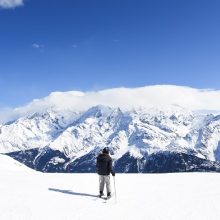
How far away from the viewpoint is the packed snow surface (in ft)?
59.1

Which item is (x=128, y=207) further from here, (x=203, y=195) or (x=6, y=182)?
(x=6, y=182)

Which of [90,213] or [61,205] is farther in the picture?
[61,205]

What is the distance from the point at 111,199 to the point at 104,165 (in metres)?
1.90

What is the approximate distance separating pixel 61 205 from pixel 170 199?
588cm

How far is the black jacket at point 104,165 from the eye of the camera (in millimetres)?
23312

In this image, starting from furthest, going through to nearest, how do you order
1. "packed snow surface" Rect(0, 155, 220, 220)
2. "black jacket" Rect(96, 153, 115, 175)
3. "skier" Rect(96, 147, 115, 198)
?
"black jacket" Rect(96, 153, 115, 175) < "skier" Rect(96, 147, 115, 198) < "packed snow surface" Rect(0, 155, 220, 220)

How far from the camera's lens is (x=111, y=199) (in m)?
22.5

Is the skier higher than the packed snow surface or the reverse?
higher

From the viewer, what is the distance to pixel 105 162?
77.4 ft

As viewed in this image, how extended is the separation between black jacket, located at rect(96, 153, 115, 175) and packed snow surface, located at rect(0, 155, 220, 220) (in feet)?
4.36

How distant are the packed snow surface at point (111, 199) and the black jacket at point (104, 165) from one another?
4.36 feet

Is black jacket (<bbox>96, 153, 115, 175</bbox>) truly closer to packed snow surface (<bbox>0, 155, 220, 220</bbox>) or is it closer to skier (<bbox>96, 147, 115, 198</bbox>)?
skier (<bbox>96, 147, 115, 198</bbox>)

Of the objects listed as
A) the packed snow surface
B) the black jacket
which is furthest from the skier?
the packed snow surface

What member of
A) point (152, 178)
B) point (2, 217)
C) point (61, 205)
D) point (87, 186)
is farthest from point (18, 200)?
point (152, 178)
